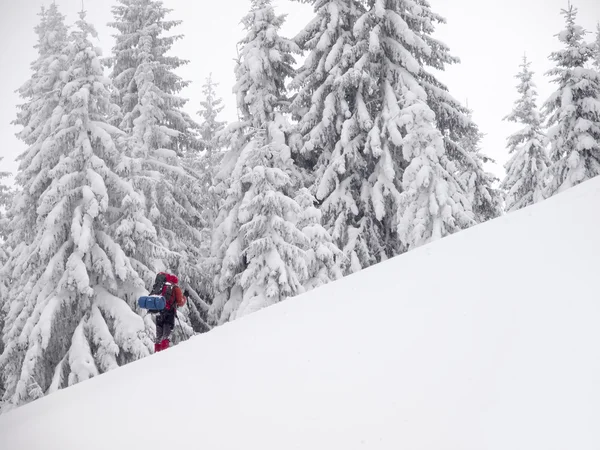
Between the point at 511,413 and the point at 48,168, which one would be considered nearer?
the point at 511,413

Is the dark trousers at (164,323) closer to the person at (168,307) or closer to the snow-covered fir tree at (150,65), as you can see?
the person at (168,307)

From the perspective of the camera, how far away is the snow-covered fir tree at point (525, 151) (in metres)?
23.1

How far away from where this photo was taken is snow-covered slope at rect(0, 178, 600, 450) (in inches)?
140

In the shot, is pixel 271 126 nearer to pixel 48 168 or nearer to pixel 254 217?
pixel 254 217

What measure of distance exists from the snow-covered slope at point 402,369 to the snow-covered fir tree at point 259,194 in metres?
6.09

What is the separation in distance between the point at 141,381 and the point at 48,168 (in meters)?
10.9

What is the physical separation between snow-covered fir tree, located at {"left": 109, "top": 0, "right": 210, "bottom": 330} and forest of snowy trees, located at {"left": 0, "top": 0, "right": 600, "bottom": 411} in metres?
0.07

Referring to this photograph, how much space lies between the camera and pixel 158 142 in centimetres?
1875

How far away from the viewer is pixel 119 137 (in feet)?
50.9

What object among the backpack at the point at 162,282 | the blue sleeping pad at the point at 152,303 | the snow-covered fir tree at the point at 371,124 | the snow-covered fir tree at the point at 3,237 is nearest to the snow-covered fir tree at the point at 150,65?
the snow-covered fir tree at the point at 371,124

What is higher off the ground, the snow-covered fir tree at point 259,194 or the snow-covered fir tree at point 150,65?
the snow-covered fir tree at point 150,65

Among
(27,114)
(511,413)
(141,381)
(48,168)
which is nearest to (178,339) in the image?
(48,168)

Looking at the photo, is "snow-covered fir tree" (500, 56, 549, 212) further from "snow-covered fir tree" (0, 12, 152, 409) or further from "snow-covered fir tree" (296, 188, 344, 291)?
"snow-covered fir tree" (0, 12, 152, 409)

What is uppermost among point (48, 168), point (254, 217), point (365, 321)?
point (48, 168)
